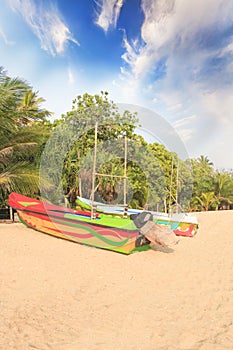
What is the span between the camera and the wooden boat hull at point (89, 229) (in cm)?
520

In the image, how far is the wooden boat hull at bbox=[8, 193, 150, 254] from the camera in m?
5.20

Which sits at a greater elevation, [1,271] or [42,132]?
[42,132]

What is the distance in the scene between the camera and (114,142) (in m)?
8.49

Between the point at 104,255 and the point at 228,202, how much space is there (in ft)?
57.4

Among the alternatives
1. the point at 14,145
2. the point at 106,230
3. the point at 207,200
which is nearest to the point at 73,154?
the point at 14,145

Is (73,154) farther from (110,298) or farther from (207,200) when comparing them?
(207,200)

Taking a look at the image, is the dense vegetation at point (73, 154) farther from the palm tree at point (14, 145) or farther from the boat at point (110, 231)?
the boat at point (110, 231)

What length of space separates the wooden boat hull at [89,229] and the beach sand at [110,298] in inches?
6.8

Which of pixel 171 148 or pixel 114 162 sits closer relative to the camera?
pixel 171 148

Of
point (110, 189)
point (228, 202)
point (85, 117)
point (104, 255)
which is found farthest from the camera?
point (228, 202)

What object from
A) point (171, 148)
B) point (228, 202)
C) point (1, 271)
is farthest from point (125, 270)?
point (228, 202)

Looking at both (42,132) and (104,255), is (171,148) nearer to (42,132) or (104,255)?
(104,255)

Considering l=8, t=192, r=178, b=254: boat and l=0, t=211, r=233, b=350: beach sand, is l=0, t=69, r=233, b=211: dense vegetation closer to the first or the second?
l=8, t=192, r=178, b=254: boat

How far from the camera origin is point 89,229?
539 cm
